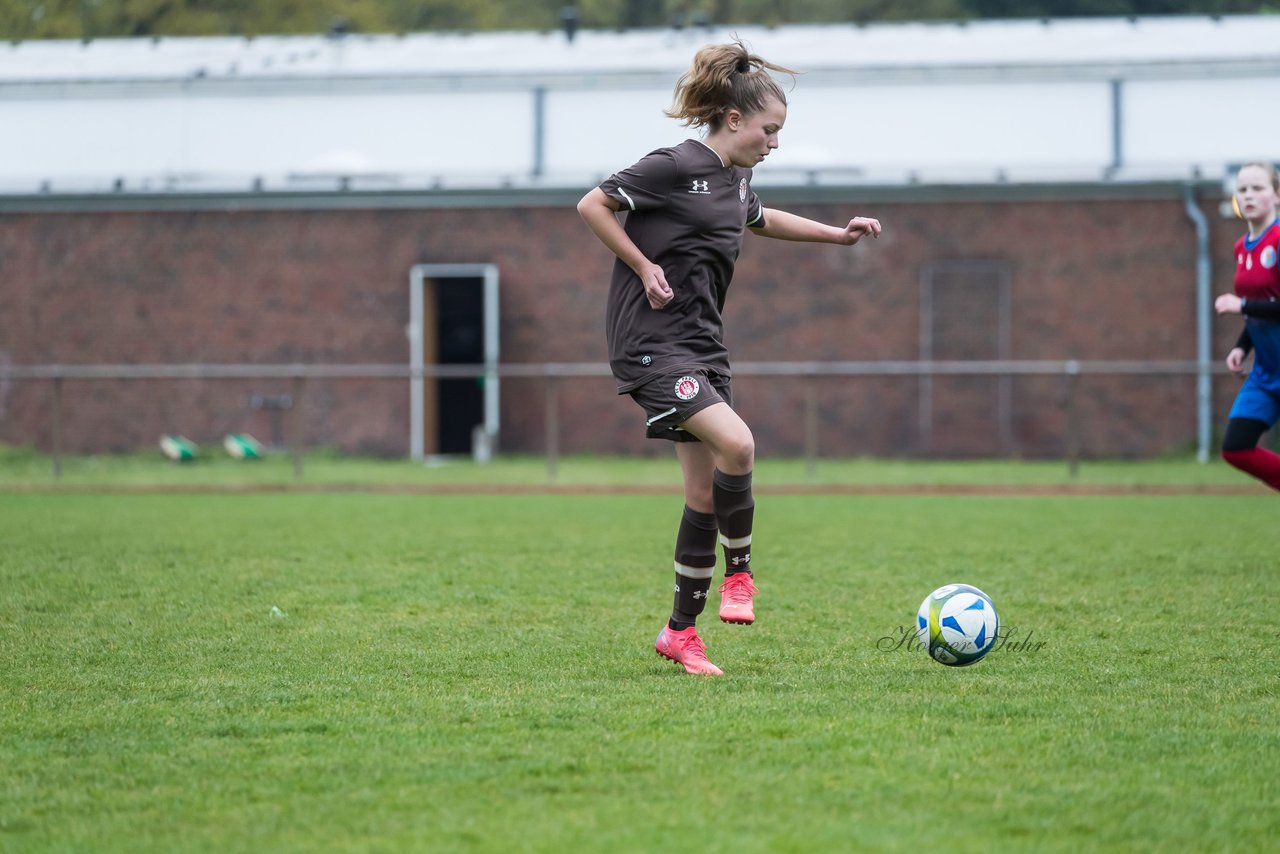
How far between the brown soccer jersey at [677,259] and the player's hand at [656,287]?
0.15 m

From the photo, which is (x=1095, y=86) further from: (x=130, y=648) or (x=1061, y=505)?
(x=130, y=648)

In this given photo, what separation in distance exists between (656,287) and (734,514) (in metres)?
0.91

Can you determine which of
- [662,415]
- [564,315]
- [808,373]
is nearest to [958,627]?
[662,415]

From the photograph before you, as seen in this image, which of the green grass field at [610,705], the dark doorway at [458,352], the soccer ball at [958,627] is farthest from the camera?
the dark doorway at [458,352]

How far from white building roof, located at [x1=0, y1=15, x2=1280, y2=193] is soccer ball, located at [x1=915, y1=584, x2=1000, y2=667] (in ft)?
58.0

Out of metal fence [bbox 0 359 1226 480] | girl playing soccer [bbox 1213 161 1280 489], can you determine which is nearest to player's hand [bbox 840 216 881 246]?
girl playing soccer [bbox 1213 161 1280 489]

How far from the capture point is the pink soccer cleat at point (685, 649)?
560 centimetres

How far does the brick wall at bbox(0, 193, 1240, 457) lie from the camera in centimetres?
2198

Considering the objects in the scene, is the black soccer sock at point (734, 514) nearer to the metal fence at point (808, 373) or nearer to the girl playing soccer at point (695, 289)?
the girl playing soccer at point (695, 289)

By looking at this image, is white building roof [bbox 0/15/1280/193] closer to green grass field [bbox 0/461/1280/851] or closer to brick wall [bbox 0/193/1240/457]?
brick wall [bbox 0/193/1240/457]

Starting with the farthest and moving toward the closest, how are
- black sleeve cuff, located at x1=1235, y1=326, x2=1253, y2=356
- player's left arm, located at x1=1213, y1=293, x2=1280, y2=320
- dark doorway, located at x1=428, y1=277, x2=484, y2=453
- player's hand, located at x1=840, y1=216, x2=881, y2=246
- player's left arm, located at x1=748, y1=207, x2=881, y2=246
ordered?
dark doorway, located at x1=428, y1=277, x2=484, y2=453
black sleeve cuff, located at x1=1235, y1=326, x2=1253, y2=356
player's left arm, located at x1=1213, y1=293, x2=1280, y2=320
player's left arm, located at x1=748, y1=207, x2=881, y2=246
player's hand, located at x1=840, y1=216, x2=881, y2=246

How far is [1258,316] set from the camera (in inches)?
320

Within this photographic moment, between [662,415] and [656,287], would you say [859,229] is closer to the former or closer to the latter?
[656,287]

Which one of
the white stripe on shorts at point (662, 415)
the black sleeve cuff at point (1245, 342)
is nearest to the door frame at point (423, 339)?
the black sleeve cuff at point (1245, 342)
